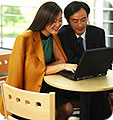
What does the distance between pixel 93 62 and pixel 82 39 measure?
23.6 inches

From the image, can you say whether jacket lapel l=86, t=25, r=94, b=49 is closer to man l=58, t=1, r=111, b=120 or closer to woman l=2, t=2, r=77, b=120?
man l=58, t=1, r=111, b=120

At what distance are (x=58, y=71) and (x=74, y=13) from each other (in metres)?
0.52

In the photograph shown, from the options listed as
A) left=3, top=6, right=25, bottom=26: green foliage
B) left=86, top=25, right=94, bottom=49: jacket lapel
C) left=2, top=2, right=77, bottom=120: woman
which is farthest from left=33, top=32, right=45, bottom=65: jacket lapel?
left=3, top=6, right=25, bottom=26: green foliage

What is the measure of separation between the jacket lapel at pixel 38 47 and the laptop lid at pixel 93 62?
1.08 ft

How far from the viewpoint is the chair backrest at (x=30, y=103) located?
5.02 feet

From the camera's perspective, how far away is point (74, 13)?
2.39 meters

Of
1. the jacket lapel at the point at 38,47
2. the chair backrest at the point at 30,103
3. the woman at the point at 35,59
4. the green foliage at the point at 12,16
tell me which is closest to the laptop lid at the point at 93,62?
the woman at the point at 35,59

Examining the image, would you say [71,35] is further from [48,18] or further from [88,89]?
[88,89]

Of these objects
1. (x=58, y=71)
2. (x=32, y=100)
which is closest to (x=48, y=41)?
(x=58, y=71)

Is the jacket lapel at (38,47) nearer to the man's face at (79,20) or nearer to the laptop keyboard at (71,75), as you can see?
the laptop keyboard at (71,75)

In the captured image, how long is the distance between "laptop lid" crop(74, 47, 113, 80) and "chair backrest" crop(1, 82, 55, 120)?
441 mm

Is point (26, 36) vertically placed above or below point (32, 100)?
above

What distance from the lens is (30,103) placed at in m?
1.60

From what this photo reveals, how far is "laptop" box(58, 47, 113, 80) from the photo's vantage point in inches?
73.8
